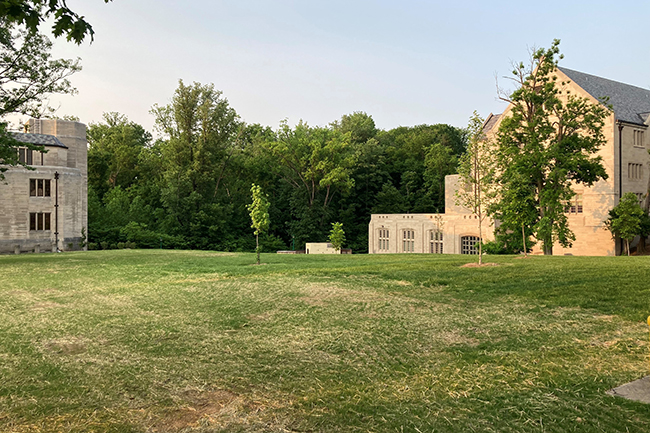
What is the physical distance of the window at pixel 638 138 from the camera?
121ft

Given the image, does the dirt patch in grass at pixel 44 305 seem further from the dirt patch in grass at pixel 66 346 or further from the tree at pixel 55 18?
the tree at pixel 55 18

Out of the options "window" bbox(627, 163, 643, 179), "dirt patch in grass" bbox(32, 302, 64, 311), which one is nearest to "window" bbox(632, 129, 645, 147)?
"window" bbox(627, 163, 643, 179)

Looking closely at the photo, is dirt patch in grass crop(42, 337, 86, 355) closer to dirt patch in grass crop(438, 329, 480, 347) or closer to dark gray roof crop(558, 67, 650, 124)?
dirt patch in grass crop(438, 329, 480, 347)

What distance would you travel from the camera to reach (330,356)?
729 cm

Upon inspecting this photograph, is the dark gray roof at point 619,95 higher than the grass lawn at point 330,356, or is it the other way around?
the dark gray roof at point 619,95

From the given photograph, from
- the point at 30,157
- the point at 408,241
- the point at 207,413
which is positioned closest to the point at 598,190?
the point at 408,241

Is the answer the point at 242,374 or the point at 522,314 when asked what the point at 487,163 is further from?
the point at 242,374

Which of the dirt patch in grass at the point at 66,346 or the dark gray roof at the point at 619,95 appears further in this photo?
the dark gray roof at the point at 619,95

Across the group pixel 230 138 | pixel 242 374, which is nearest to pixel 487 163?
pixel 242 374

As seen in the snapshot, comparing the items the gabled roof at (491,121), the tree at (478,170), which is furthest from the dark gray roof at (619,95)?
the tree at (478,170)

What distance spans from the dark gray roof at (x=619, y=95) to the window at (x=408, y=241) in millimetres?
16927

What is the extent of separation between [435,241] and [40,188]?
30.1 m

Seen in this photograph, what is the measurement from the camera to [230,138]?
194 ft

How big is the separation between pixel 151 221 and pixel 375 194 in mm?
26741
